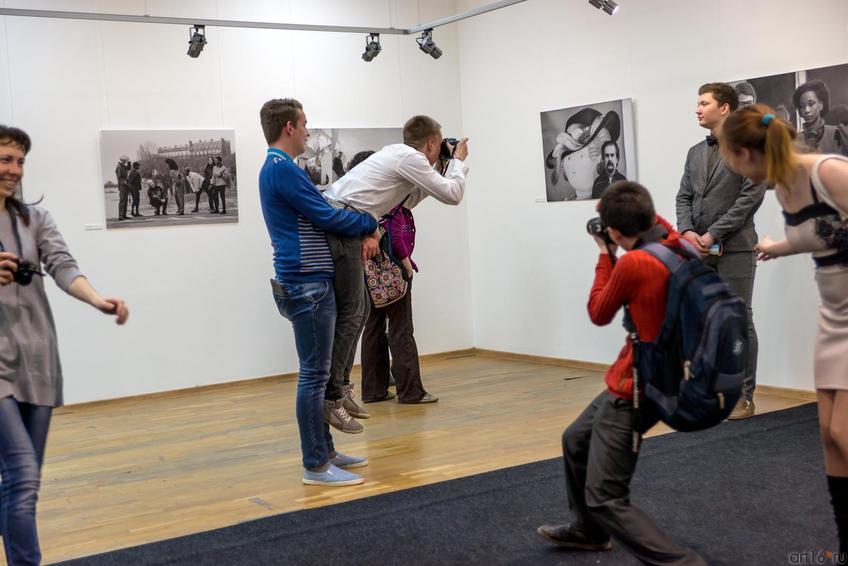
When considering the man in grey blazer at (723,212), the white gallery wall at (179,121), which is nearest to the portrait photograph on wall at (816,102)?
the man in grey blazer at (723,212)

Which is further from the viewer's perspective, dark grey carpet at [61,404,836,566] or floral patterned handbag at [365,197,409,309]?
floral patterned handbag at [365,197,409,309]

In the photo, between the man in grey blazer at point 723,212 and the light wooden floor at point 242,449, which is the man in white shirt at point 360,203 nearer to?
the light wooden floor at point 242,449

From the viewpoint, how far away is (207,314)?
7.70 metres

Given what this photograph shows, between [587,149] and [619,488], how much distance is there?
4.88 meters

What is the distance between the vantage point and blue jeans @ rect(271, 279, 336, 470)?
4340mm

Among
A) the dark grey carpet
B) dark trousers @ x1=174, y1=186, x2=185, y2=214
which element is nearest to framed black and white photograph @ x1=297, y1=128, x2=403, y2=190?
dark trousers @ x1=174, y1=186, x2=185, y2=214

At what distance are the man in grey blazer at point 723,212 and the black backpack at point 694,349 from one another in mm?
2723

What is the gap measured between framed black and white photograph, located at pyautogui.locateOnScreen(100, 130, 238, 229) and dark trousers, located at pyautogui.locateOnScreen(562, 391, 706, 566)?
518 centimetres

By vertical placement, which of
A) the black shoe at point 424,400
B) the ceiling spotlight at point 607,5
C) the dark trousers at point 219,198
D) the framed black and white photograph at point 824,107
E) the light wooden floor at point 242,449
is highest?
the ceiling spotlight at point 607,5

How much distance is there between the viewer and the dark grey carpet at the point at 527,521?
3.43m

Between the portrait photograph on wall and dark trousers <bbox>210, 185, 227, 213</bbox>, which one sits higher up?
the portrait photograph on wall

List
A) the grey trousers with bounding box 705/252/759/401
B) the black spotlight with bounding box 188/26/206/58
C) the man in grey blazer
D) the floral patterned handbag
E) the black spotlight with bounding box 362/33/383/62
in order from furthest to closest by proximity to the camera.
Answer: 1. the black spotlight with bounding box 362/33/383/62
2. the black spotlight with bounding box 188/26/206/58
3. the floral patterned handbag
4. the grey trousers with bounding box 705/252/759/401
5. the man in grey blazer

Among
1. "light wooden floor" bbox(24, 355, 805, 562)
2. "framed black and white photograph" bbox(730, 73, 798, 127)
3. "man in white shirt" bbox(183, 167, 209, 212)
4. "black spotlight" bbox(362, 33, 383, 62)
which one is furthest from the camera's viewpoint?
"man in white shirt" bbox(183, 167, 209, 212)

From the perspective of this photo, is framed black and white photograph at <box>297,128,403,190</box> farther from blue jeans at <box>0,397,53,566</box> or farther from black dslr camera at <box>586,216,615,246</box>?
blue jeans at <box>0,397,53,566</box>
